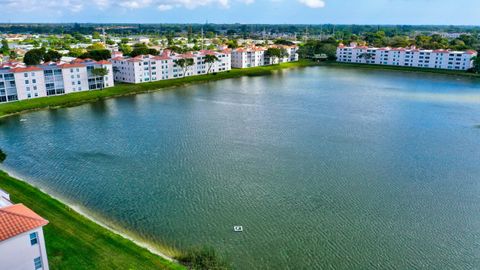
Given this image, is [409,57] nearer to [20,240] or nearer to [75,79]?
[75,79]

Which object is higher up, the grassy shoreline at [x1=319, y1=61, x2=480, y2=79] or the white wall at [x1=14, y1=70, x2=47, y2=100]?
the white wall at [x1=14, y1=70, x2=47, y2=100]

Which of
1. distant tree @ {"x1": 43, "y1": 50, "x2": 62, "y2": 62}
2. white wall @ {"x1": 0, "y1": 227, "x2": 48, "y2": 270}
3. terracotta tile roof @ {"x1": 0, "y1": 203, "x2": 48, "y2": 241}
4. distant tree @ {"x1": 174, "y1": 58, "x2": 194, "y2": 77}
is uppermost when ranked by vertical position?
distant tree @ {"x1": 43, "y1": 50, "x2": 62, "y2": 62}

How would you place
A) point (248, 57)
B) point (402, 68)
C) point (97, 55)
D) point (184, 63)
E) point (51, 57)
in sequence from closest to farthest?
point (51, 57)
point (184, 63)
point (97, 55)
point (248, 57)
point (402, 68)

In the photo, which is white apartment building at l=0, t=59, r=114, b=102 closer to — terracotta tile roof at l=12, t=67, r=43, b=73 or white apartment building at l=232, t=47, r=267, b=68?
terracotta tile roof at l=12, t=67, r=43, b=73

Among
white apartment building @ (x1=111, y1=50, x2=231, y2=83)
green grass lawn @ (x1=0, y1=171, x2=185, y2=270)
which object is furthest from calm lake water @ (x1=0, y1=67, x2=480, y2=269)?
white apartment building @ (x1=111, y1=50, x2=231, y2=83)

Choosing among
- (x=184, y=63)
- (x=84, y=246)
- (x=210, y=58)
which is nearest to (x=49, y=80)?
(x=184, y=63)

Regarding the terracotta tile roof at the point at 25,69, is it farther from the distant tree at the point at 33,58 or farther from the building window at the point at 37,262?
the building window at the point at 37,262

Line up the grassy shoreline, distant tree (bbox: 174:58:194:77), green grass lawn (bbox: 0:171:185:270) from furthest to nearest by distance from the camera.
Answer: the grassy shoreline, distant tree (bbox: 174:58:194:77), green grass lawn (bbox: 0:171:185:270)
